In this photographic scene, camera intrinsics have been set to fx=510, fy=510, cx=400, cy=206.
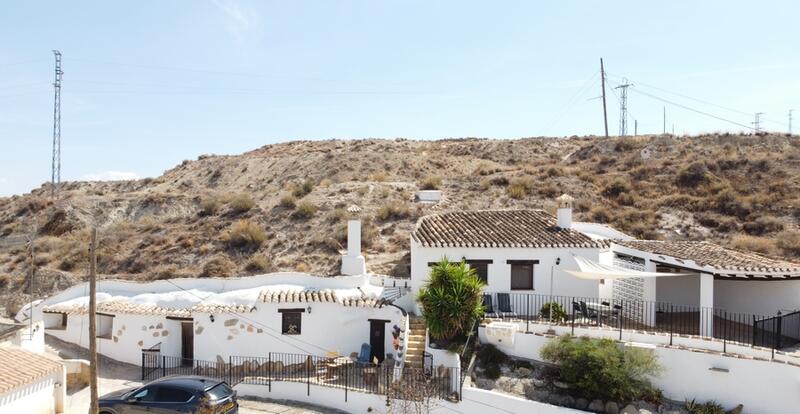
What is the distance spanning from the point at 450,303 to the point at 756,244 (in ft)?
64.1

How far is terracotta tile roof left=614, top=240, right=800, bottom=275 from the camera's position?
1585 cm

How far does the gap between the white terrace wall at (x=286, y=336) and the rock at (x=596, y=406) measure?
7.26 meters

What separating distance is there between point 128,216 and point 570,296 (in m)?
36.3

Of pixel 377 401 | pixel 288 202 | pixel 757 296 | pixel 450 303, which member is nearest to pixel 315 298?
pixel 377 401

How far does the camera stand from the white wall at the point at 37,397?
12648 mm

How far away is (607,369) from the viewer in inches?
544

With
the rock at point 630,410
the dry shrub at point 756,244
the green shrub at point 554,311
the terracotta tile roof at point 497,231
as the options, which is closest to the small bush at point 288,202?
the terracotta tile roof at point 497,231

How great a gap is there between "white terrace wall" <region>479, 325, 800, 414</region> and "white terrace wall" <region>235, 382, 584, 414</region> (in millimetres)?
3321

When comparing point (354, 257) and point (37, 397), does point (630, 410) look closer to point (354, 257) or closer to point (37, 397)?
point (354, 257)

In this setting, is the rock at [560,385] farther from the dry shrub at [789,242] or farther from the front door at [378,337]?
the dry shrub at [789,242]

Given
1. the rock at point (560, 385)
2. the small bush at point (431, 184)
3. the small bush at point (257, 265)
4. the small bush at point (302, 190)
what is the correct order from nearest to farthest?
the rock at point (560, 385), the small bush at point (257, 265), the small bush at point (302, 190), the small bush at point (431, 184)

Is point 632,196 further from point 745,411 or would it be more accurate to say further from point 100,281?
point 100,281

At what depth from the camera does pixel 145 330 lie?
64.1ft

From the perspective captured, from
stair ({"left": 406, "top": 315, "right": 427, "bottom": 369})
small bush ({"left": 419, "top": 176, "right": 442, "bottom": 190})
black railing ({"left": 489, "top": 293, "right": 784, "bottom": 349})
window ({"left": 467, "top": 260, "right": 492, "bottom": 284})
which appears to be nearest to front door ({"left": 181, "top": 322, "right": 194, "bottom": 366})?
stair ({"left": 406, "top": 315, "right": 427, "bottom": 369})
